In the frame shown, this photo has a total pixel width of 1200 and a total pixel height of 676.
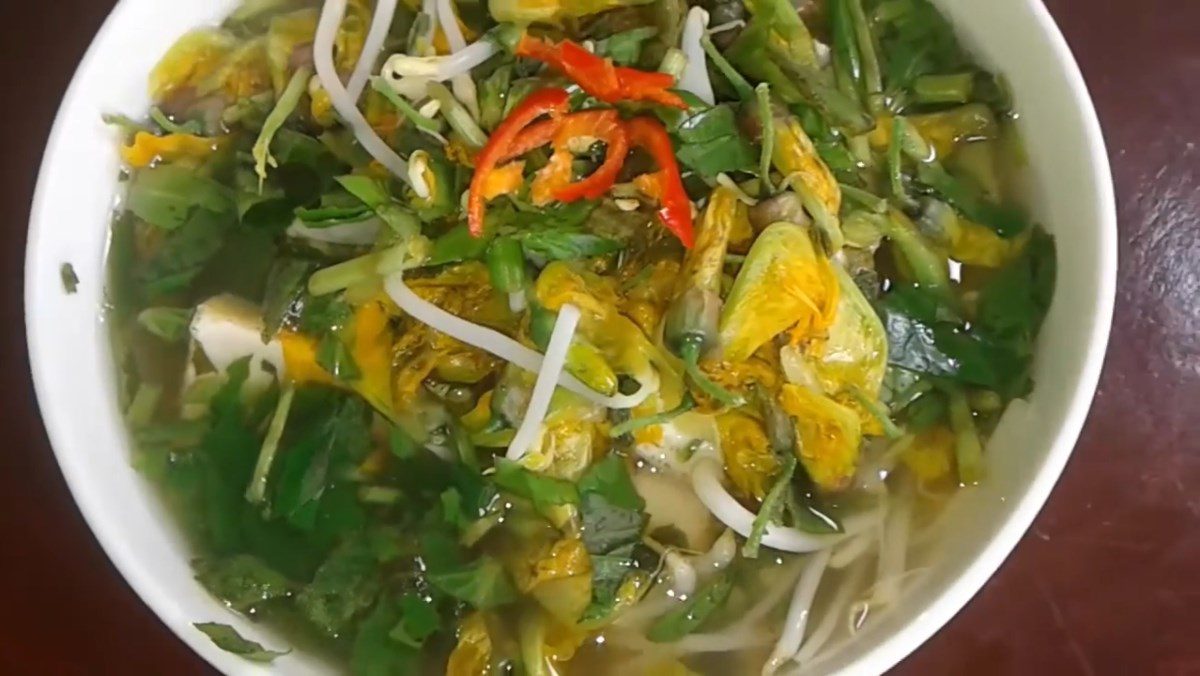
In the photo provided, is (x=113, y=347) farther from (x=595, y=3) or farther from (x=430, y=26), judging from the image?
(x=595, y=3)

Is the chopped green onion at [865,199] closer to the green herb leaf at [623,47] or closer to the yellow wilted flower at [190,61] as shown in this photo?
the green herb leaf at [623,47]

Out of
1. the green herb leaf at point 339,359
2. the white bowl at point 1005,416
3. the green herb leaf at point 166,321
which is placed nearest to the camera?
the white bowl at point 1005,416

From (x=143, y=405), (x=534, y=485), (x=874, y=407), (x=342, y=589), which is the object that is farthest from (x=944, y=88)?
(x=143, y=405)

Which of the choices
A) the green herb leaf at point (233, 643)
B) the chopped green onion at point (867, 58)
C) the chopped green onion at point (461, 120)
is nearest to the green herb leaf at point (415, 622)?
the green herb leaf at point (233, 643)

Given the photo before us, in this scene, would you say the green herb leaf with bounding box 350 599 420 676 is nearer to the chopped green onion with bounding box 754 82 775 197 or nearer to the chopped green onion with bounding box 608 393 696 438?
the chopped green onion with bounding box 608 393 696 438

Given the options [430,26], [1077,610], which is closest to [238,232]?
[430,26]
